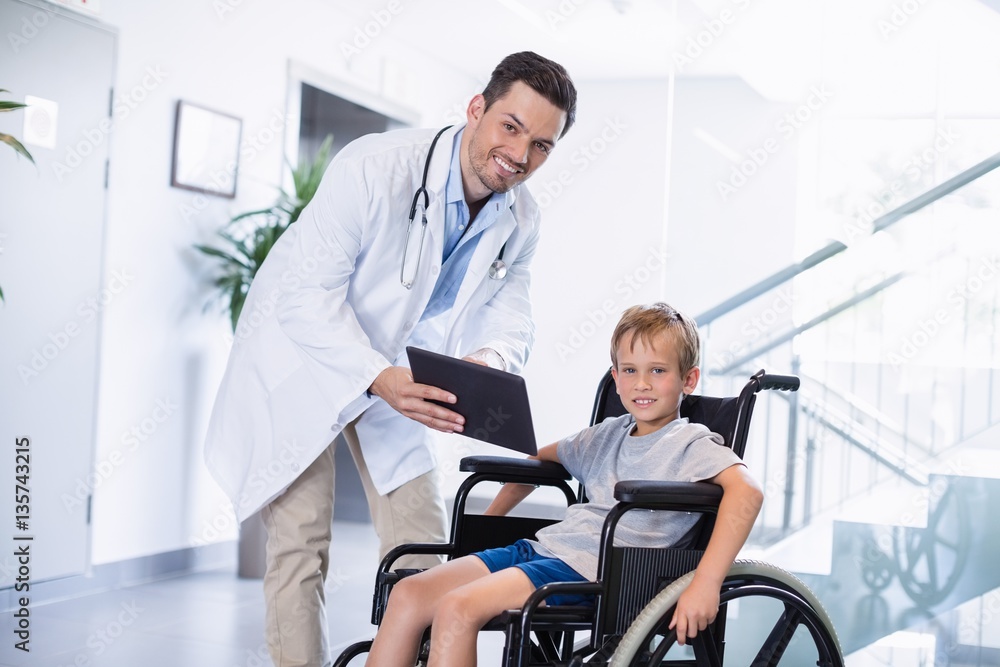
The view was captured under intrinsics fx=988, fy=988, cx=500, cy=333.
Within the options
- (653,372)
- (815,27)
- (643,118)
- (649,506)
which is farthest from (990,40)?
(643,118)

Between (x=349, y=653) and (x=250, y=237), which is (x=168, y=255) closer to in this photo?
(x=250, y=237)

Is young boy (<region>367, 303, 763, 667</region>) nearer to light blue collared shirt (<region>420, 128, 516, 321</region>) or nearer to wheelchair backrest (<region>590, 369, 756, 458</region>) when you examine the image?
wheelchair backrest (<region>590, 369, 756, 458</region>)

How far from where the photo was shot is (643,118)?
6023 mm

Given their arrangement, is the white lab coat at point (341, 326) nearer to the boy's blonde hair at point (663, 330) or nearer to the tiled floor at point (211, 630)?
the boy's blonde hair at point (663, 330)

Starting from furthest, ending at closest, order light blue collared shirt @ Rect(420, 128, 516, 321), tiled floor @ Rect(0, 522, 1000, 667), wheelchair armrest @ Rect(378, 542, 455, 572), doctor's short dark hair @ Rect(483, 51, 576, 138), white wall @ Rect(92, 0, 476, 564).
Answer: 1. white wall @ Rect(92, 0, 476, 564)
2. tiled floor @ Rect(0, 522, 1000, 667)
3. light blue collared shirt @ Rect(420, 128, 516, 321)
4. doctor's short dark hair @ Rect(483, 51, 576, 138)
5. wheelchair armrest @ Rect(378, 542, 455, 572)

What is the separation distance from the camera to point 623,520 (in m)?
1.67

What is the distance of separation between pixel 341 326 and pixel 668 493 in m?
0.65

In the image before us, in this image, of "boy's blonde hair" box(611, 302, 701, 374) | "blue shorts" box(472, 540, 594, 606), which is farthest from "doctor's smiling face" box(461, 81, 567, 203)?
"blue shorts" box(472, 540, 594, 606)

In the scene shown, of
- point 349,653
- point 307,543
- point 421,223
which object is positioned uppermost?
point 421,223

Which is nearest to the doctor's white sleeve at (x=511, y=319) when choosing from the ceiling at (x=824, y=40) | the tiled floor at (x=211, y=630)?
the ceiling at (x=824, y=40)

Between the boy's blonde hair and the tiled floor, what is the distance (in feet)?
3.83

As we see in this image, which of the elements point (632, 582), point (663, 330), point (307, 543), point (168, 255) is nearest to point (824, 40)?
point (663, 330)

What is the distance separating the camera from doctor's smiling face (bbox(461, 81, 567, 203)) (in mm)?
1764

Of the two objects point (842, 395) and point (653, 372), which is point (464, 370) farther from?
point (842, 395)
